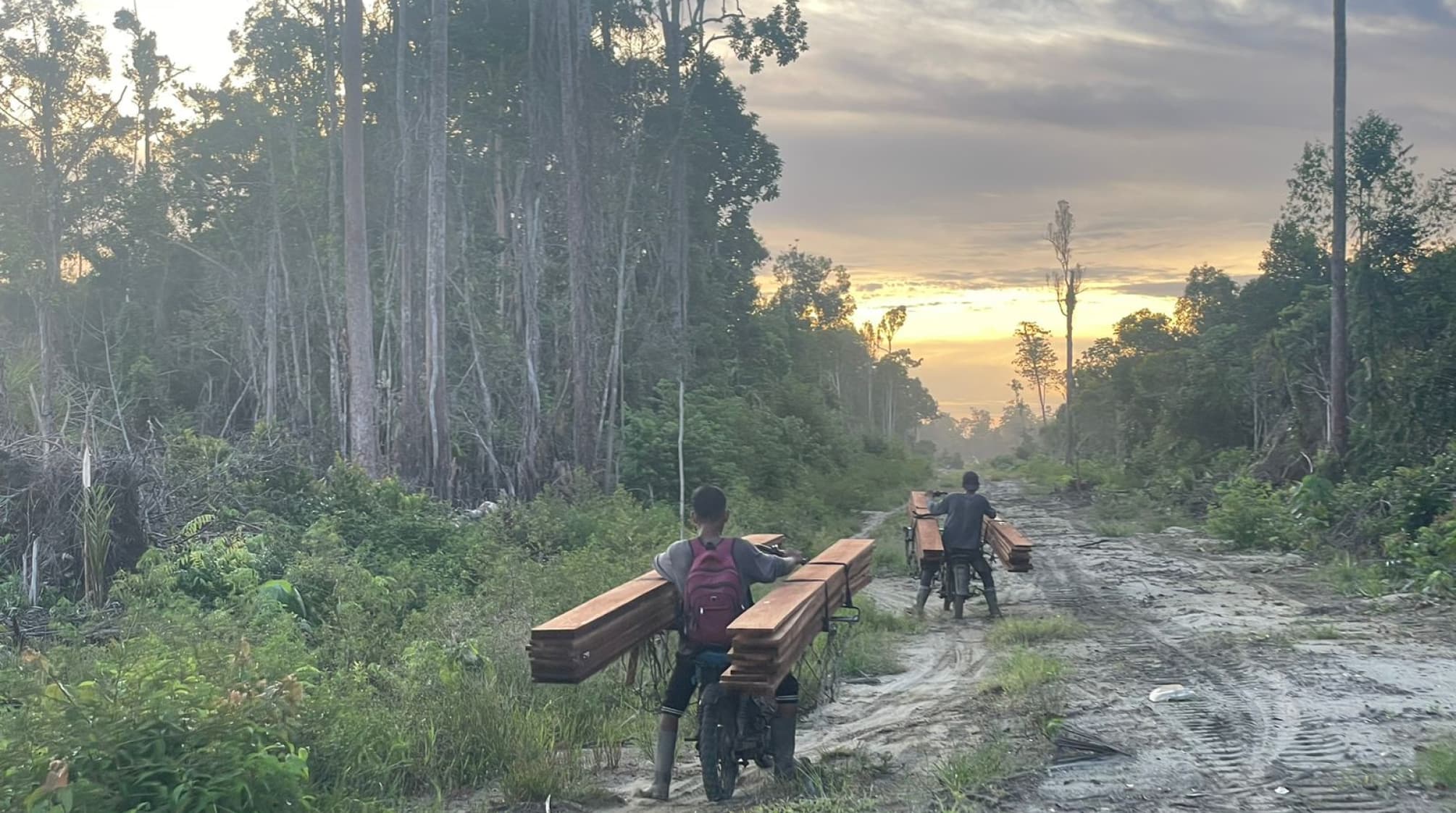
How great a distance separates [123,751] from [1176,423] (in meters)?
36.0

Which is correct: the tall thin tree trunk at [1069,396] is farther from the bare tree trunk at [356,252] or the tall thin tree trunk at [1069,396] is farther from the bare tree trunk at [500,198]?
the bare tree trunk at [356,252]

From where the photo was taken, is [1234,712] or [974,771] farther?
[1234,712]

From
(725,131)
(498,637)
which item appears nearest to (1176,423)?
(725,131)

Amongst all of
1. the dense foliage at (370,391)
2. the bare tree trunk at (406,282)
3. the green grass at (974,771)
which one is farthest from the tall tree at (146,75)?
the green grass at (974,771)

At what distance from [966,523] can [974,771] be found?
691cm

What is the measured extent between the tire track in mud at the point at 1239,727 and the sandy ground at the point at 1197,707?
2 centimetres

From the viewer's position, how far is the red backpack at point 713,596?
6512 millimetres

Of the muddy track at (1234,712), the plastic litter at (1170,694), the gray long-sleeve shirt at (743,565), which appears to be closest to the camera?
the muddy track at (1234,712)

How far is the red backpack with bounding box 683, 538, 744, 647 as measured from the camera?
6.51 meters

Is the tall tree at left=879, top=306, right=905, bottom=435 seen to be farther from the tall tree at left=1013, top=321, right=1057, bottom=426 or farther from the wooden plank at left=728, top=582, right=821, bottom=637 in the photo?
the wooden plank at left=728, top=582, right=821, bottom=637

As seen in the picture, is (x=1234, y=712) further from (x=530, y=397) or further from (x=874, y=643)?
(x=530, y=397)

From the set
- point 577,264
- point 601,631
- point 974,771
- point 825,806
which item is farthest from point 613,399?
point 825,806

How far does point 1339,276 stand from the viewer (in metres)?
22.5

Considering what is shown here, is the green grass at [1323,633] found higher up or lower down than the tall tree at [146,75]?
lower down
